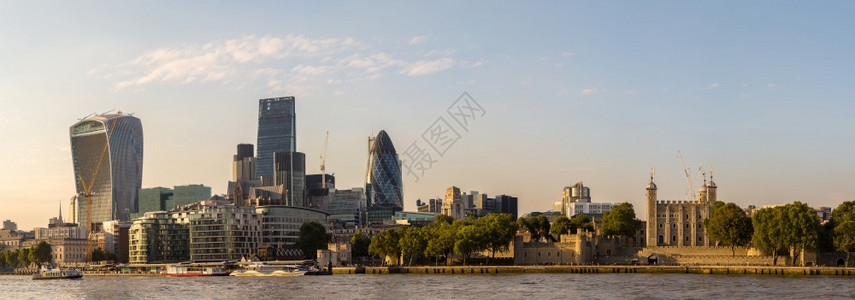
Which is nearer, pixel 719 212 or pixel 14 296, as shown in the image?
pixel 14 296

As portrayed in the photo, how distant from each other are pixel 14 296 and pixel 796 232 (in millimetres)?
94204

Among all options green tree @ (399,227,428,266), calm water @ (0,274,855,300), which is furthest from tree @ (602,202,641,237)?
calm water @ (0,274,855,300)

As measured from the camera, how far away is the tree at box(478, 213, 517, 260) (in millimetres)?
169750

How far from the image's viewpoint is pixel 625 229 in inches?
7170

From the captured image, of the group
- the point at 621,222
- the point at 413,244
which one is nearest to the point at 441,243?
the point at 413,244

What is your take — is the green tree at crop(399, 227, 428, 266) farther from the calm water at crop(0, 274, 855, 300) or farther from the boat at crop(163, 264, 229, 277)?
the boat at crop(163, 264, 229, 277)

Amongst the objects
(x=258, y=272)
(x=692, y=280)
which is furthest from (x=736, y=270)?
(x=258, y=272)

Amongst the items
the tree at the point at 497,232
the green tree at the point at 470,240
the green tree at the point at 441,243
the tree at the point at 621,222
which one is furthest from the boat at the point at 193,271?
the tree at the point at 621,222

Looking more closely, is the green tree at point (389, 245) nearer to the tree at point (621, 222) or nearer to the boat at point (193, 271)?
the boat at point (193, 271)

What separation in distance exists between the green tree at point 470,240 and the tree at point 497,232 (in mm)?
1229

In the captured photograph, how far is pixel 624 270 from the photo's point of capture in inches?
5930

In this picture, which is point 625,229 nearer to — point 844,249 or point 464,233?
point 464,233

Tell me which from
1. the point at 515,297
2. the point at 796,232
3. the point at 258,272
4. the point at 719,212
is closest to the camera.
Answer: the point at 515,297

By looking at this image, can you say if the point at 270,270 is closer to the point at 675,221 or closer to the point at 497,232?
the point at 497,232
